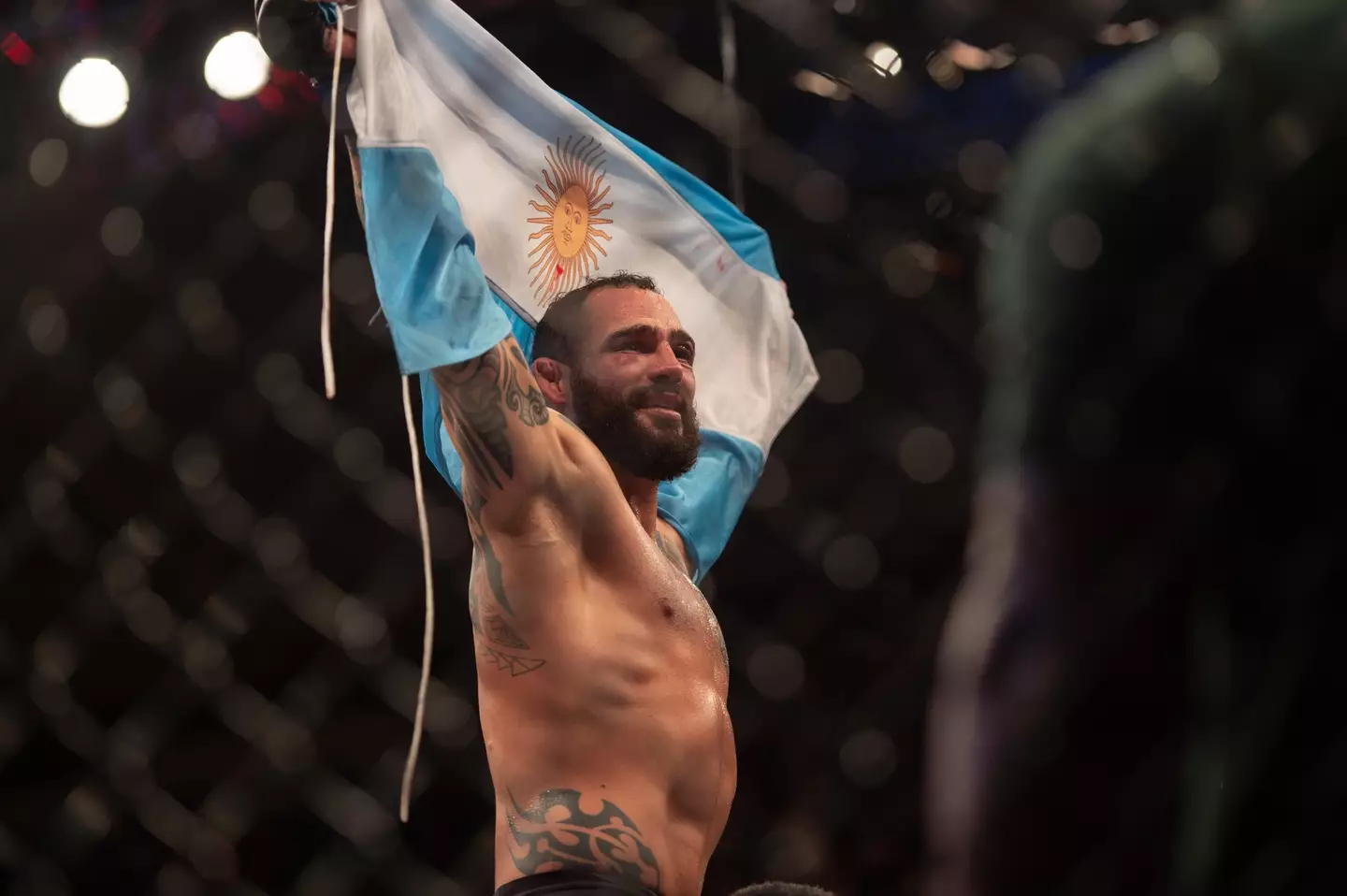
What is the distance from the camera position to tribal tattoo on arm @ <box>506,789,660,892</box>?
132 cm

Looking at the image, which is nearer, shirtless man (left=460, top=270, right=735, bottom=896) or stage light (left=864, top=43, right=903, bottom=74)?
shirtless man (left=460, top=270, right=735, bottom=896)

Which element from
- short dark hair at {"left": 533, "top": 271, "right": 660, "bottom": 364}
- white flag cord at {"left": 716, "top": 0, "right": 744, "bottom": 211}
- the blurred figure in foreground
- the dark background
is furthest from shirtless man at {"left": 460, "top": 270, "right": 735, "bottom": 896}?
the blurred figure in foreground

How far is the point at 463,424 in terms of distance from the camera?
1328 mm

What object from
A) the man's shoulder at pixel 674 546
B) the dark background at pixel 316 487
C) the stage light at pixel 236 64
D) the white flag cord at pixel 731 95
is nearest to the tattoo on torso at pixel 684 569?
the man's shoulder at pixel 674 546

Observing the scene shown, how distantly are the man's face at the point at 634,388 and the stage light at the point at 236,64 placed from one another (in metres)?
0.88

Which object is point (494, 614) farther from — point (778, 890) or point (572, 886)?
point (778, 890)

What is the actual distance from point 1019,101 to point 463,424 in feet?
3.89

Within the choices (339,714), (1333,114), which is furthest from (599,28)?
(1333,114)

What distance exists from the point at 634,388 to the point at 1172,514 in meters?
1.29

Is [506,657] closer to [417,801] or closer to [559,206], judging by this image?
[559,206]

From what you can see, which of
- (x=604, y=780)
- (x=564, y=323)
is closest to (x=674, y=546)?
(x=564, y=323)

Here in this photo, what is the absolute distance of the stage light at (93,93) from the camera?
7.32ft

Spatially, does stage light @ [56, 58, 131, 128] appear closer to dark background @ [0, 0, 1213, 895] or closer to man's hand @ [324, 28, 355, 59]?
dark background @ [0, 0, 1213, 895]

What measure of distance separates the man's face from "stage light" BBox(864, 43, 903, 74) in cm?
61
